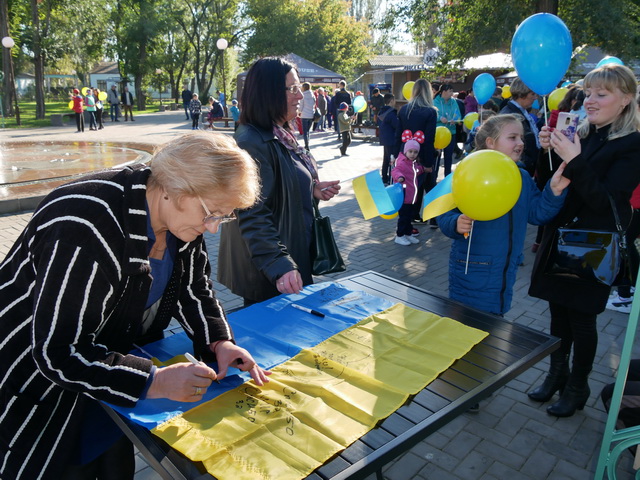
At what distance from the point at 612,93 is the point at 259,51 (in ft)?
131

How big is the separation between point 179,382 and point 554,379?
262 centimetres

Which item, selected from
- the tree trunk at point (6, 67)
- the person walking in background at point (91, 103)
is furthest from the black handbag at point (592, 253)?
the tree trunk at point (6, 67)

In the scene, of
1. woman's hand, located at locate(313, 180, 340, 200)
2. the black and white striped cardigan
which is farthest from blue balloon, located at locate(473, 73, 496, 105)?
the black and white striped cardigan

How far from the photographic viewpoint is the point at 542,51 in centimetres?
327

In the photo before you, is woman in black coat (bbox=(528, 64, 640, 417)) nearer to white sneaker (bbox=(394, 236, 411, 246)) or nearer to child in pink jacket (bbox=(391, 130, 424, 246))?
child in pink jacket (bbox=(391, 130, 424, 246))

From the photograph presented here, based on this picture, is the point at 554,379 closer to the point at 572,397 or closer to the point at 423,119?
the point at 572,397

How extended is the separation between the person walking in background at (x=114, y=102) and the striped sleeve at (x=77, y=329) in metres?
25.1

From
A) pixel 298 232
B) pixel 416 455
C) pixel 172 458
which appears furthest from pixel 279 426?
pixel 416 455

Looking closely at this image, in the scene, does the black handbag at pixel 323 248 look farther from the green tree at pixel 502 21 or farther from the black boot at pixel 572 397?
the green tree at pixel 502 21

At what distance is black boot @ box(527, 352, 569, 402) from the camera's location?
3.10 m

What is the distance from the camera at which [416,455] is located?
2719mm

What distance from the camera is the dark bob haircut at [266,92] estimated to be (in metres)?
2.46

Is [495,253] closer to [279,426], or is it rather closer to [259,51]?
[279,426]

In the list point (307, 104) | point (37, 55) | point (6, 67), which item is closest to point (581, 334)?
point (307, 104)
